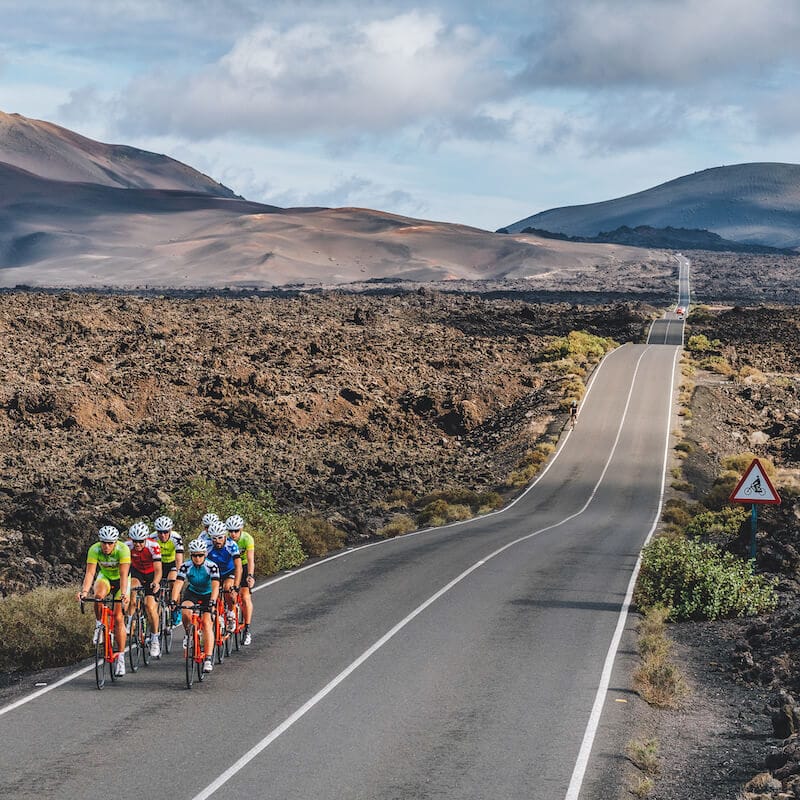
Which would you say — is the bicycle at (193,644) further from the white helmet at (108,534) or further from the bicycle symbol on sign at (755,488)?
the bicycle symbol on sign at (755,488)

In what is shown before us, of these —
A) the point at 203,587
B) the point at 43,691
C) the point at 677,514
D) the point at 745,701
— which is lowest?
the point at 677,514

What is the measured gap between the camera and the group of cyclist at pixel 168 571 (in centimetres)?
1599

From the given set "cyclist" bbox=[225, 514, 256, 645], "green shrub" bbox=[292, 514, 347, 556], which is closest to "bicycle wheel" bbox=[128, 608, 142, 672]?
"cyclist" bbox=[225, 514, 256, 645]

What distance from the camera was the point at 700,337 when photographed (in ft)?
366

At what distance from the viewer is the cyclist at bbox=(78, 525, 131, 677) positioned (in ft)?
52.1

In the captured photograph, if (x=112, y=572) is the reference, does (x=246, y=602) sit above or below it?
below

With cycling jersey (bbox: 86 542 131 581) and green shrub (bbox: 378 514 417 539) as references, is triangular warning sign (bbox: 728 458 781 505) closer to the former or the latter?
cycling jersey (bbox: 86 542 131 581)

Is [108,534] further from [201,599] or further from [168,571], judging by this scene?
[168,571]

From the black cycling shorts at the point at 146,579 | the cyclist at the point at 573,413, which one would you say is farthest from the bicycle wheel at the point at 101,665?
the cyclist at the point at 573,413

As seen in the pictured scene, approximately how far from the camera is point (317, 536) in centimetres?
3406

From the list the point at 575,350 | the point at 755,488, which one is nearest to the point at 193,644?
the point at 755,488

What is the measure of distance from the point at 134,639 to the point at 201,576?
5.70ft

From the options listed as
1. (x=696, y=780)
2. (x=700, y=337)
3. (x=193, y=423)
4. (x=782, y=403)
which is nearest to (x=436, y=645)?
(x=696, y=780)

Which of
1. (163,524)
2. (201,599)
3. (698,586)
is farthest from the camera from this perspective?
(698,586)
